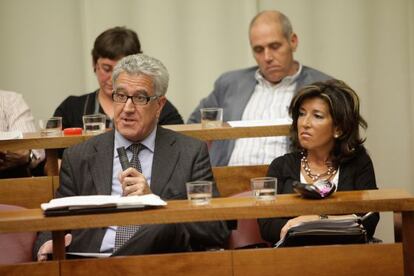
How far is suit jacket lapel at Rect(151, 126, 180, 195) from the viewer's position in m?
3.40

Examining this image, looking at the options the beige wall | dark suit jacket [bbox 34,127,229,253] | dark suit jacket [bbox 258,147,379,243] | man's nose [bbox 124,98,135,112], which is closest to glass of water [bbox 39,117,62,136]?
dark suit jacket [bbox 34,127,229,253]

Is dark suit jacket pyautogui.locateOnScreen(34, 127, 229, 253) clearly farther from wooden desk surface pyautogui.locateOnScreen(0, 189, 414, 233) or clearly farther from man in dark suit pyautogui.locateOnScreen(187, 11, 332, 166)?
man in dark suit pyautogui.locateOnScreen(187, 11, 332, 166)

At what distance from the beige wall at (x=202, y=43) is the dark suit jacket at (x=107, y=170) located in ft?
6.65

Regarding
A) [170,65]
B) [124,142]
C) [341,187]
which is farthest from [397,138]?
[124,142]

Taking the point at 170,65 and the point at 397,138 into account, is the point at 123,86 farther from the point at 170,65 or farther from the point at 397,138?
the point at 397,138

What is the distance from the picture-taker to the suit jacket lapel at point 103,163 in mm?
3408

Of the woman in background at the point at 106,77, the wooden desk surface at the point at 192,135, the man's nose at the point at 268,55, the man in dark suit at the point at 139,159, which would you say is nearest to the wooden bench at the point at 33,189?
the wooden desk surface at the point at 192,135

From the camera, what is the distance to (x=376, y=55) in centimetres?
564

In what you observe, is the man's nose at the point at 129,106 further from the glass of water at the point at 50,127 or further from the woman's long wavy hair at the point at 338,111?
the woman's long wavy hair at the point at 338,111

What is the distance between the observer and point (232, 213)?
2.73 m

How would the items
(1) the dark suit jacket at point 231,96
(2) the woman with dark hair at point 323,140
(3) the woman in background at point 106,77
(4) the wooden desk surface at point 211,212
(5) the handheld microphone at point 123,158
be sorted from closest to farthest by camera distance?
(4) the wooden desk surface at point 211,212 < (5) the handheld microphone at point 123,158 < (2) the woman with dark hair at point 323,140 < (3) the woman in background at point 106,77 < (1) the dark suit jacket at point 231,96

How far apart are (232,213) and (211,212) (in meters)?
0.07

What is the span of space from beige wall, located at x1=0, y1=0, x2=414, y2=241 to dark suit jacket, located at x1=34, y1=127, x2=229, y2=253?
6.65 ft

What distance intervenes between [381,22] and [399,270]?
10.2ft
